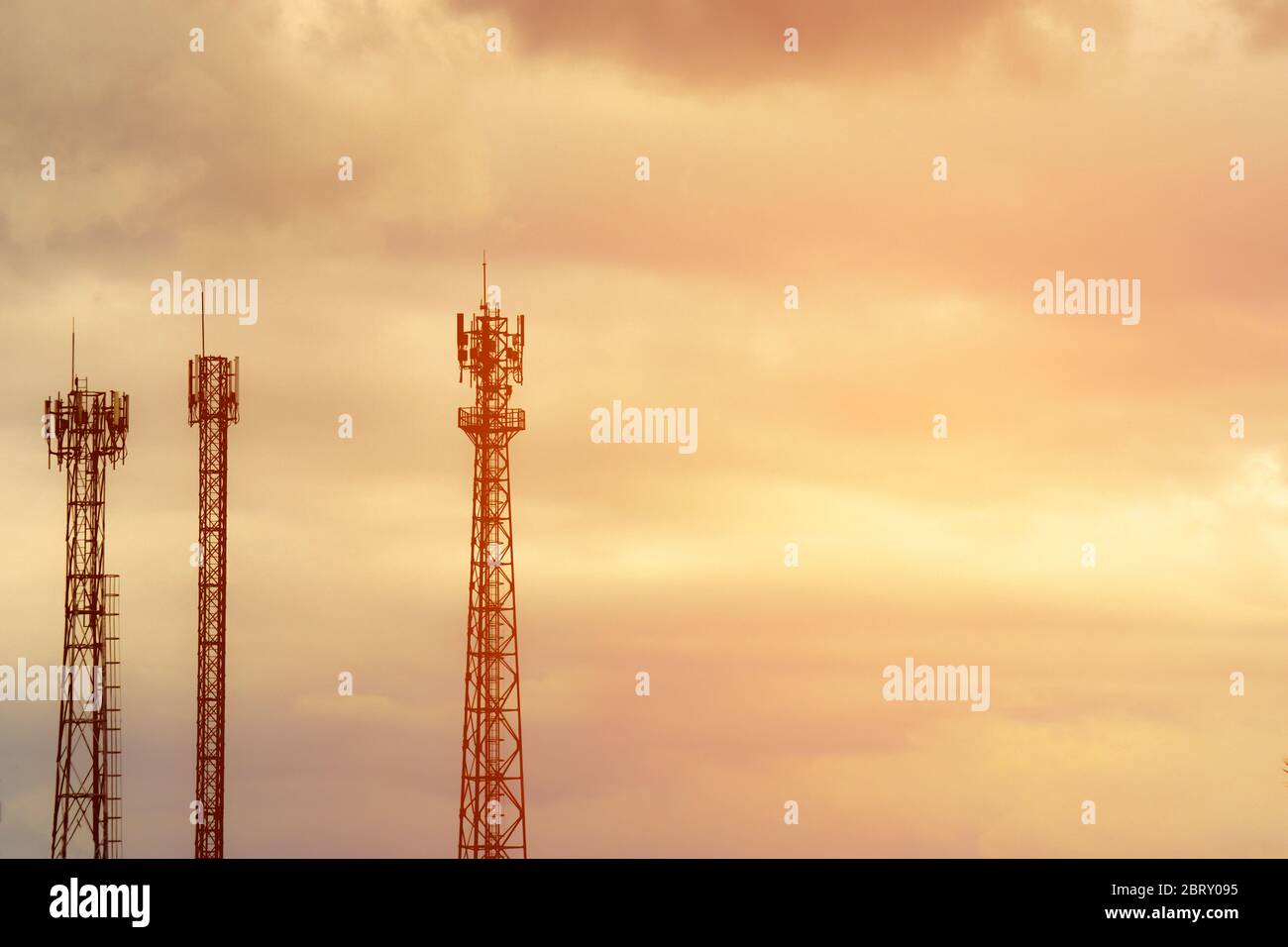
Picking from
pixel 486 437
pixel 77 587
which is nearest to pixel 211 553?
pixel 77 587

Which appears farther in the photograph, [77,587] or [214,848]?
[214,848]

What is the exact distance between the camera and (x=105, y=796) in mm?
126688

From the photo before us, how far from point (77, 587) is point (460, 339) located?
25821mm
